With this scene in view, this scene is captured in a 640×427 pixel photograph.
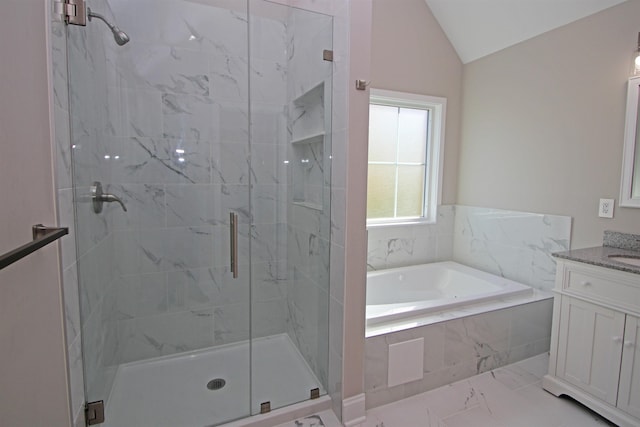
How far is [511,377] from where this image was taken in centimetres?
214

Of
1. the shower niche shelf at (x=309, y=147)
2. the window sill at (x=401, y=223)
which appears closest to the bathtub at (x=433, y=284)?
the window sill at (x=401, y=223)

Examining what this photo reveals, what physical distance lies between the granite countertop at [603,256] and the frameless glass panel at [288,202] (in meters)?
1.40

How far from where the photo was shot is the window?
2963 mm

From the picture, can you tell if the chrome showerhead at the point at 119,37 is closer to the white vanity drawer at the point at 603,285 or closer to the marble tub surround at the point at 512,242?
the white vanity drawer at the point at 603,285

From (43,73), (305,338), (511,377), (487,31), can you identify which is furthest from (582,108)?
(43,73)

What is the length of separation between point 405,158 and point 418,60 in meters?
0.87

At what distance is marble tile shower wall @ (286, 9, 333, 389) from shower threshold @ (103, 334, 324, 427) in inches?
5.9

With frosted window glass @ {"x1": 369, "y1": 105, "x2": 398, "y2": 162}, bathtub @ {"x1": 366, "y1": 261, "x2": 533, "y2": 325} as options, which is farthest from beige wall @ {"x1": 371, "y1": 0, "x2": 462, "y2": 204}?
bathtub @ {"x1": 366, "y1": 261, "x2": 533, "y2": 325}

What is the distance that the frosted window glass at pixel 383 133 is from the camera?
2.93 metres

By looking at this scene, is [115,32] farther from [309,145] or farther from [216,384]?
[216,384]

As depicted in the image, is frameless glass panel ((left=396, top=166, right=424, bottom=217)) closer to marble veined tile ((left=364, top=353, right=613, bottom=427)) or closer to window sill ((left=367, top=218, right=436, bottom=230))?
window sill ((left=367, top=218, right=436, bottom=230))

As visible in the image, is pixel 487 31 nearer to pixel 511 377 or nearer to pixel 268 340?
pixel 511 377

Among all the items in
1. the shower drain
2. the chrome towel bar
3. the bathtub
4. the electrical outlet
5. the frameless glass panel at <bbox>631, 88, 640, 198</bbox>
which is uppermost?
the frameless glass panel at <bbox>631, 88, 640, 198</bbox>

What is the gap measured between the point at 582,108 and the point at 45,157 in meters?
3.03
